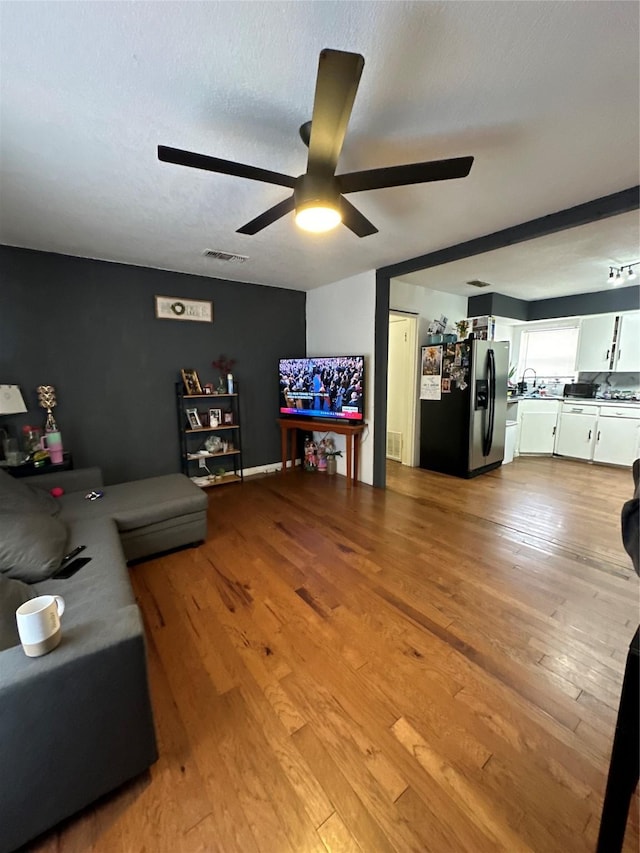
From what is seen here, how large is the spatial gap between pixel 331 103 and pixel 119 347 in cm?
311

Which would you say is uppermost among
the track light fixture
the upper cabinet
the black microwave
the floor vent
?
the track light fixture

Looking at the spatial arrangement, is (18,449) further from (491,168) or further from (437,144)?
(491,168)

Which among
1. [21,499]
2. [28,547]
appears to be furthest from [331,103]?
[21,499]

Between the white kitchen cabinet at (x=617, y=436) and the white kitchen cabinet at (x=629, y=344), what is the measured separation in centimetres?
60

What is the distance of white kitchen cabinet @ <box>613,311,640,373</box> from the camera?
4.62m

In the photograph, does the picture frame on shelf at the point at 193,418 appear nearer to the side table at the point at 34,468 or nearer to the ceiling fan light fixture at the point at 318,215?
the side table at the point at 34,468

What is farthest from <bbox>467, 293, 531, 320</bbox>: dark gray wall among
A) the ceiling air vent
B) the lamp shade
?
the lamp shade

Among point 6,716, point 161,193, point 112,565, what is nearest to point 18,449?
point 112,565

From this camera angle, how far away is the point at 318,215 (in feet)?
4.99

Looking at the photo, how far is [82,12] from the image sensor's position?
1024mm

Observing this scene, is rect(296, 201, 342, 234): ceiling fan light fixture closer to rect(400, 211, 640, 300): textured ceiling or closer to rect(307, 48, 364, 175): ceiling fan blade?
rect(307, 48, 364, 175): ceiling fan blade

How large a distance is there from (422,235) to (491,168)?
36.5 inches

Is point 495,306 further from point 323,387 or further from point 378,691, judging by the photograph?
point 378,691

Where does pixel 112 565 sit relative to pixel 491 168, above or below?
below
